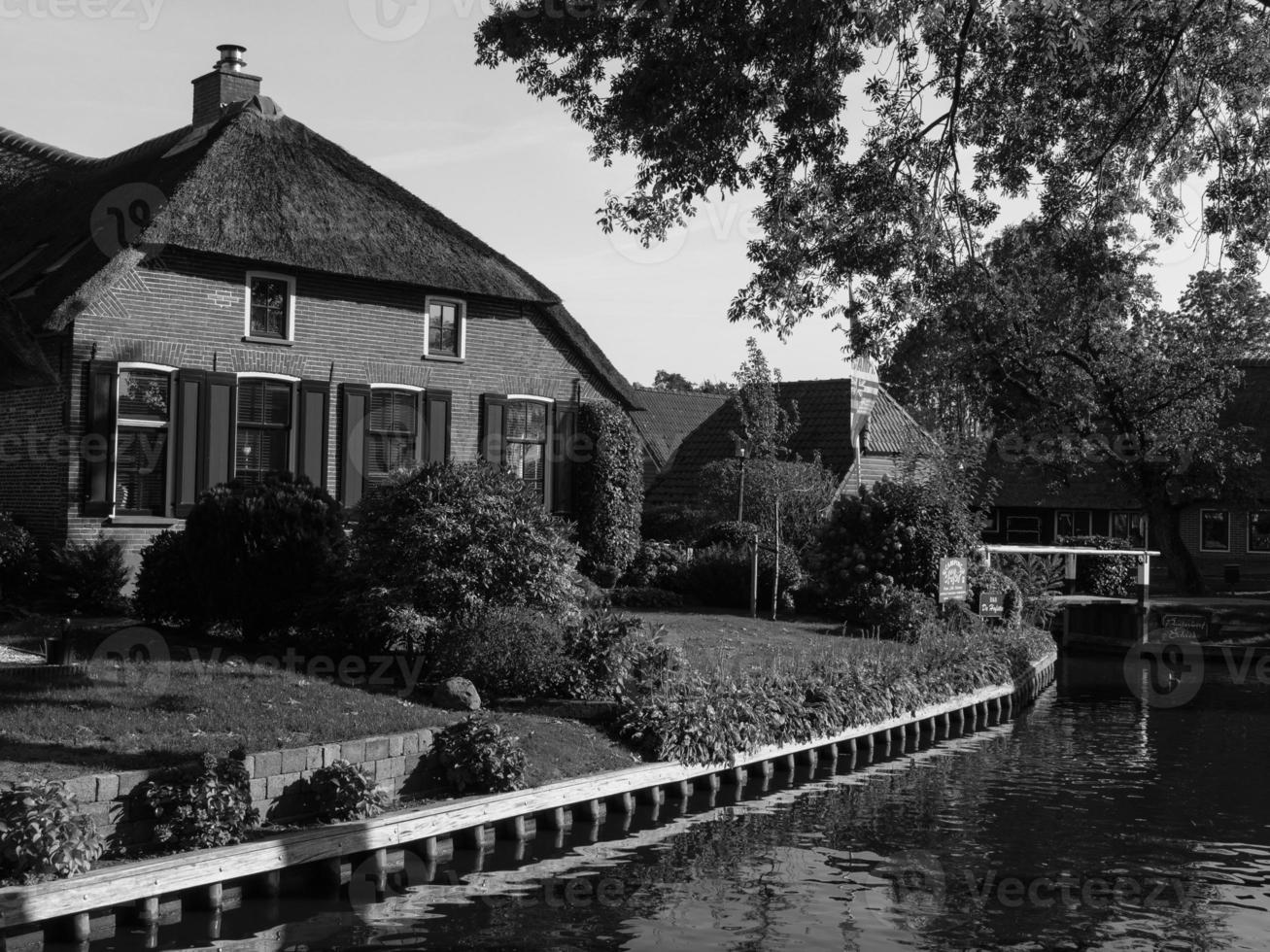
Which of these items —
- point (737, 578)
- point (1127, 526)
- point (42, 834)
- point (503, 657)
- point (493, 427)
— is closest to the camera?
point (42, 834)

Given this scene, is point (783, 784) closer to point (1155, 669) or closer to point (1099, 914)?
point (1099, 914)

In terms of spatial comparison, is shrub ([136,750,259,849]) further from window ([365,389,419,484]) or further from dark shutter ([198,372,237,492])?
window ([365,389,419,484])

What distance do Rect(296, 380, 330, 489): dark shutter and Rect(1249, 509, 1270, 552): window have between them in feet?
103

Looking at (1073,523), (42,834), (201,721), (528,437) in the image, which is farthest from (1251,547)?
(42,834)

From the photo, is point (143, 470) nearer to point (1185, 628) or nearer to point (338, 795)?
point (338, 795)

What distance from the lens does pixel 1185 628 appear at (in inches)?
1173

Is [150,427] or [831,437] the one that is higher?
[831,437]

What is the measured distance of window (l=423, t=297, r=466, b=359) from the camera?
81.7ft

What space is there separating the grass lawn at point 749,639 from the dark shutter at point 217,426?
Result: 7535 mm

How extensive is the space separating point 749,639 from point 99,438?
34.7 ft

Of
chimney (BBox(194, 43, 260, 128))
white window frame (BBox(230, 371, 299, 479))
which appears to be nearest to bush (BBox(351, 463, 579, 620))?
white window frame (BBox(230, 371, 299, 479))

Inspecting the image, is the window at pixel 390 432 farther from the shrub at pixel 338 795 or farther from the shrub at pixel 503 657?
the shrub at pixel 338 795

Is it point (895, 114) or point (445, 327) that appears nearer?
point (895, 114)

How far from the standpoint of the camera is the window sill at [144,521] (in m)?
20.3
